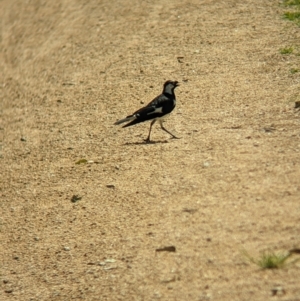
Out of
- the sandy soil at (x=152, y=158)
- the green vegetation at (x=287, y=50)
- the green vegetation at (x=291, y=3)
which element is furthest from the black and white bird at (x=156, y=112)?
the green vegetation at (x=291, y=3)

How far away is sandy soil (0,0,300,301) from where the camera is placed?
7.37m

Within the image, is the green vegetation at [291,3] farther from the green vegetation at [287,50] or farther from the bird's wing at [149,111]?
the bird's wing at [149,111]

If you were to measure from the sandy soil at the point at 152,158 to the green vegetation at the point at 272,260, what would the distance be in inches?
2.6

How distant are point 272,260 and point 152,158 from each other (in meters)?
2.88

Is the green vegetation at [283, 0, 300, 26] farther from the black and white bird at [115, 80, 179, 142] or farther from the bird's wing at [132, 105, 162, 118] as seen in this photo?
the bird's wing at [132, 105, 162, 118]

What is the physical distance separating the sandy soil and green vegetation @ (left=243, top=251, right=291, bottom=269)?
7cm

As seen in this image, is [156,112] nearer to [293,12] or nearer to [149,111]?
[149,111]

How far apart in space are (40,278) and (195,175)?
6.03ft

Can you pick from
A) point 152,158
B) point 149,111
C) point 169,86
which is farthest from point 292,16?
point 152,158

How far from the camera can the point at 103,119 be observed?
36.9 feet

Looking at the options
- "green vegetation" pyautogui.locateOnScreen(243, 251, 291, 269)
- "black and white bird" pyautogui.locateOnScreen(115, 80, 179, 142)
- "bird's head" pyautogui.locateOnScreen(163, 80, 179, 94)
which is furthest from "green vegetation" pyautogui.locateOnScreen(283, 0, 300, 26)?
"green vegetation" pyautogui.locateOnScreen(243, 251, 291, 269)

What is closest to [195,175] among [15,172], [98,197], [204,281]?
[98,197]

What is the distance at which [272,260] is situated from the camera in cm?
680

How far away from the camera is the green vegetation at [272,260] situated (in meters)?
6.79
